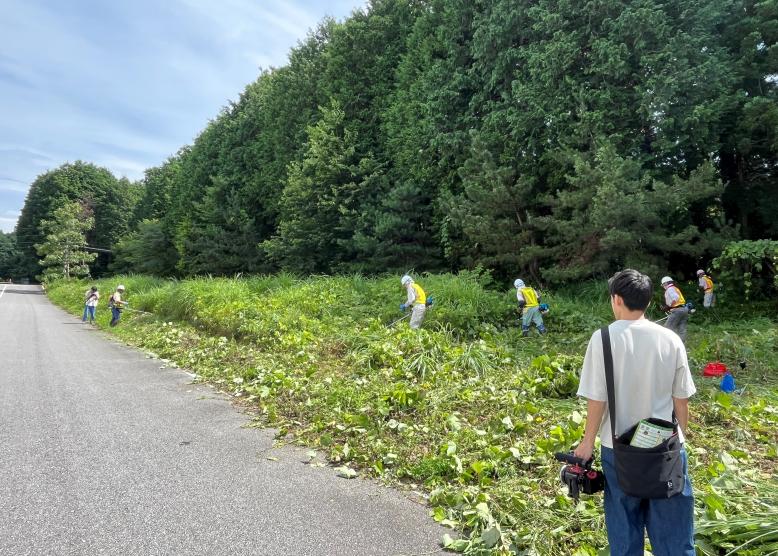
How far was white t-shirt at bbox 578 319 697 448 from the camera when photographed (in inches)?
91.7

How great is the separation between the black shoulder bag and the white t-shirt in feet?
0.22

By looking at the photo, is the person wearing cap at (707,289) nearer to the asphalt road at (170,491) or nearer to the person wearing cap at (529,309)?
the person wearing cap at (529,309)

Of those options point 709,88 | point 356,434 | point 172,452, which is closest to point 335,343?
point 356,434

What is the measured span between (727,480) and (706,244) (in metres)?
11.6

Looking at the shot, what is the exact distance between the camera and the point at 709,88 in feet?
42.4

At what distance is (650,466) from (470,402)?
3.58m

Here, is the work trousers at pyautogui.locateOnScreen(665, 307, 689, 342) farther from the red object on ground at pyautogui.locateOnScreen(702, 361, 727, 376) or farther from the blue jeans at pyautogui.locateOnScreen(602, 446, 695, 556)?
the blue jeans at pyautogui.locateOnScreen(602, 446, 695, 556)

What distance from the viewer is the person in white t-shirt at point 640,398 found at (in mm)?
2275

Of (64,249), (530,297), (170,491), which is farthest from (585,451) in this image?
(64,249)

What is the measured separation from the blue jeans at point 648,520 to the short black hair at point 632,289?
0.76m

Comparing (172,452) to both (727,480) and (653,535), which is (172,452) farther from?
(727,480)

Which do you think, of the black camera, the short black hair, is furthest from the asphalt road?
the short black hair

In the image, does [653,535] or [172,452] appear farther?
[172,452]

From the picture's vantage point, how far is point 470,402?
5.71 meters
